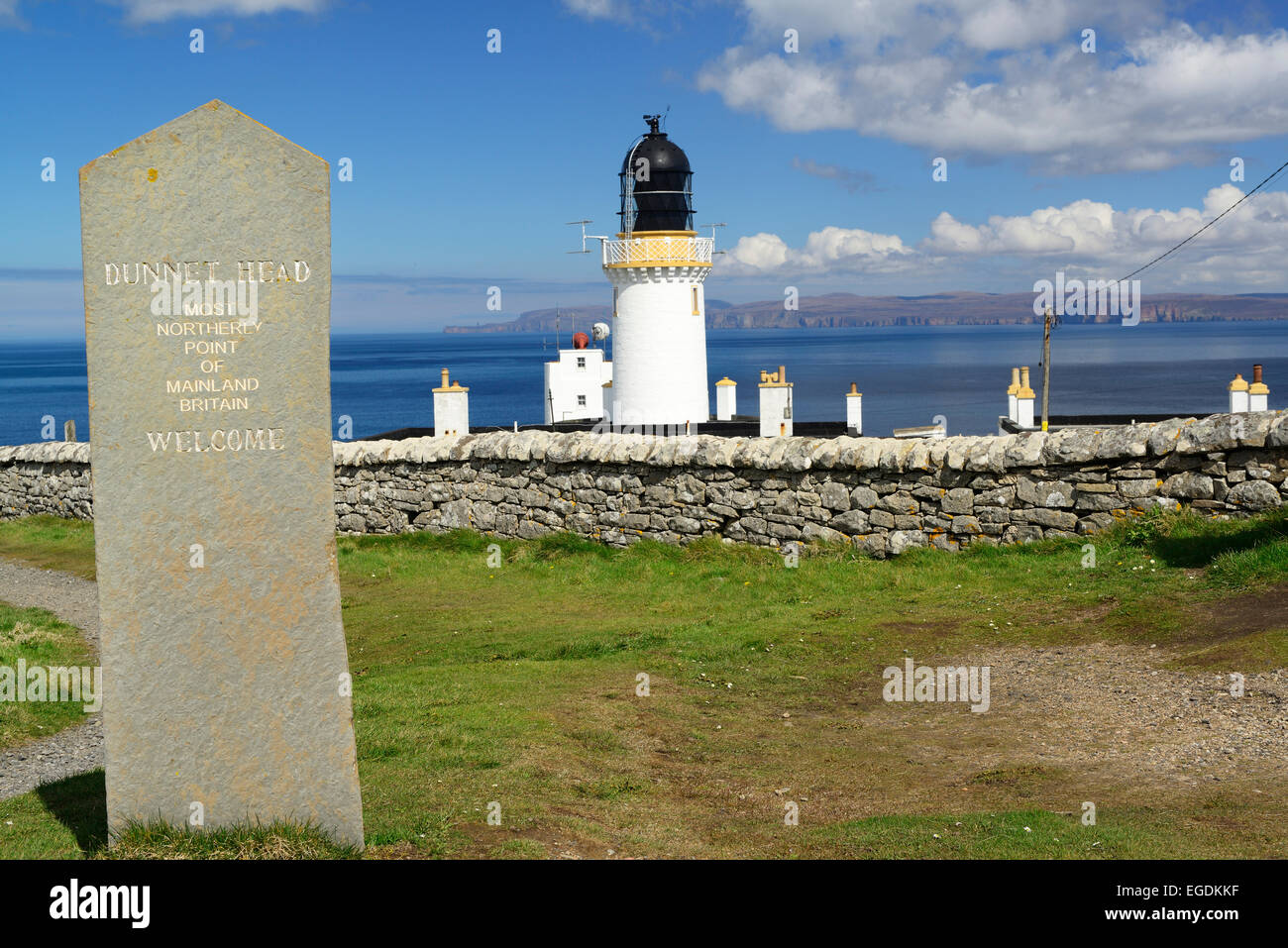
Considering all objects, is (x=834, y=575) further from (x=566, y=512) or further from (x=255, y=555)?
(x=255, y=555)

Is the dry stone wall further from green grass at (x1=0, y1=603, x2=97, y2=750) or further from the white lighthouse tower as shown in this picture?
the white lighthouse tower

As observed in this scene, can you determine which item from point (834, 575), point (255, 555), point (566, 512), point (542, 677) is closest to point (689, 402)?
point (566, 512)

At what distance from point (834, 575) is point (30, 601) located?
34.2 ft

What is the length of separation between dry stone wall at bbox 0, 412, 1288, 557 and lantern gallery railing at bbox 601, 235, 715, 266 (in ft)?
62.5

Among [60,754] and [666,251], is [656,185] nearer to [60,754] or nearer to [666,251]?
[666,251]

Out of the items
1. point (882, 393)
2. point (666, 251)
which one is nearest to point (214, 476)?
point (666, 251)

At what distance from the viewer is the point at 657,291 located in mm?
36250

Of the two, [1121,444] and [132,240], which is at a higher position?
[132,240]

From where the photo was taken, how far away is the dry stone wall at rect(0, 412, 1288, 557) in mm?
12016

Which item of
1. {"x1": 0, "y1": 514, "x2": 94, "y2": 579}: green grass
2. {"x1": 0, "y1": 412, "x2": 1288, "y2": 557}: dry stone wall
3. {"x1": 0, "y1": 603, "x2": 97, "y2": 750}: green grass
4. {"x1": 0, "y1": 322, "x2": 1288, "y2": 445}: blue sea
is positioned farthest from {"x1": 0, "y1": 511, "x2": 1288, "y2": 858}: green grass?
{"x1": 0, "y1": 322, "x2": 1288, "y2": 445}: blue sea

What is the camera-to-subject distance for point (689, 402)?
1475 inches

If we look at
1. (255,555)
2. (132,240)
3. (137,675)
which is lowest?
(137,675)

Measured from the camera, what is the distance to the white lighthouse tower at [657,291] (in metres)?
35.6
